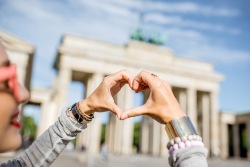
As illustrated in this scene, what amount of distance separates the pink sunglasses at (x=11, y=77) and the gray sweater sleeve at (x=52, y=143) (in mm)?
883

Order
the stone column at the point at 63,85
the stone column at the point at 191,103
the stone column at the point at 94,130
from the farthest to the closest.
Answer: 1. the stone column at the point at 191,103
2. the stone column at the point at 94,130
3. the stone column at the point at 63,85

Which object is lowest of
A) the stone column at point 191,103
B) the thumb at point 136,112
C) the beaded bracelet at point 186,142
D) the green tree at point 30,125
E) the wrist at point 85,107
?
the beaded bracelet at point 186,142

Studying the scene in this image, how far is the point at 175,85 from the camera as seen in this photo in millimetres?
51719

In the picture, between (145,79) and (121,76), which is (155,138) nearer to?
(121,76)

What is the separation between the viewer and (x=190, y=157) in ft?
4.83

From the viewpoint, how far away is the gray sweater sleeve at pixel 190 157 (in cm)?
144

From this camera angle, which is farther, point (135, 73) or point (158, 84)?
point (135, 73)

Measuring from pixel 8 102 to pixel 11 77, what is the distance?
12 centimetres

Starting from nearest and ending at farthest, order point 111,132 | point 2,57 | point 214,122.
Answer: point 2,57
point 111,132
point 214,122

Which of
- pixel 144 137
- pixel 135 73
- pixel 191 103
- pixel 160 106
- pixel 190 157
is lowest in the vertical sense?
pixel 190 157

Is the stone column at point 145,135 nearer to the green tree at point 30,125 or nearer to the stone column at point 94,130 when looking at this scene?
the stone column at point 94,130

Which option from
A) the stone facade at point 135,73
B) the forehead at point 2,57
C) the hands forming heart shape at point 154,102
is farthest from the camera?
the stone facade at point 135,73

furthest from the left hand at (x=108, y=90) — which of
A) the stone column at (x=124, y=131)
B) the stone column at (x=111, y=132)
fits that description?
the stone column at (x=111, y=132)

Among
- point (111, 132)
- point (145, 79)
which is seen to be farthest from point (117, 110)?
point (111, 132)
